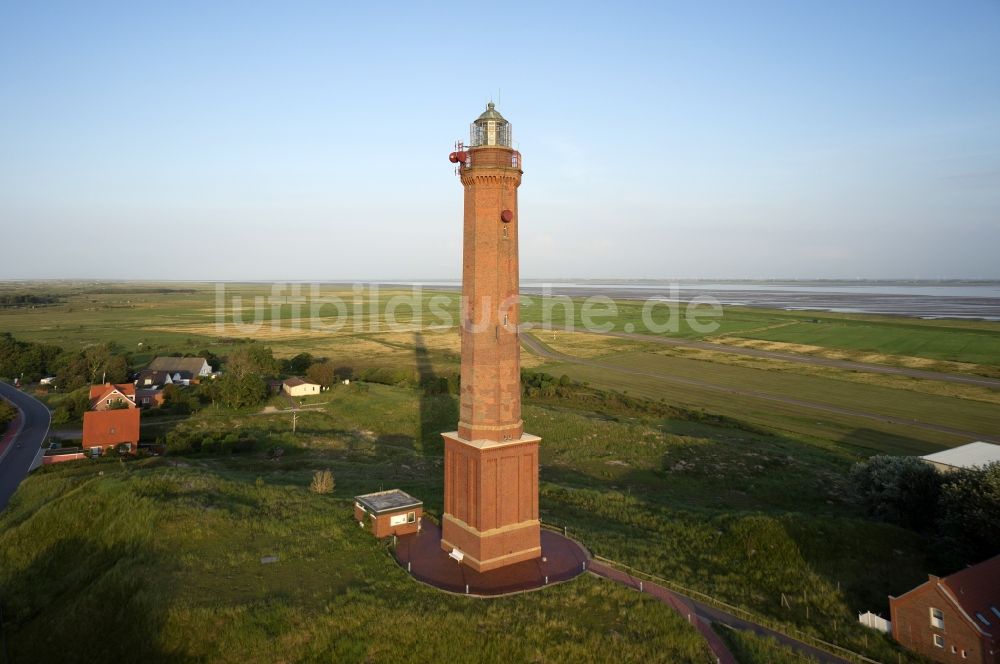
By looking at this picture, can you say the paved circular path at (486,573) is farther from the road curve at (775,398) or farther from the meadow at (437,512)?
the road curve at (775,398)

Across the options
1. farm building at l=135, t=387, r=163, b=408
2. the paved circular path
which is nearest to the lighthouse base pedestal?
the paved circular path

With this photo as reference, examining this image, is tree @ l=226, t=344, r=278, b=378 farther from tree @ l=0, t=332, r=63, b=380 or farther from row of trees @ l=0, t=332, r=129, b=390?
tree @ l=0, t=332, r=63, b=380

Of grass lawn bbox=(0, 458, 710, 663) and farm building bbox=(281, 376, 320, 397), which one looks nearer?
grass lawn bbox=(0, 458, 710, 663)

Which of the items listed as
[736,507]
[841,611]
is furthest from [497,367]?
[736,507]

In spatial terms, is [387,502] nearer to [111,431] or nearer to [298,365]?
[111,431]

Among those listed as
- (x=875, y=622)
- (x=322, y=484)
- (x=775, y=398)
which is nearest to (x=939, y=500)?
(x=875, y=622)

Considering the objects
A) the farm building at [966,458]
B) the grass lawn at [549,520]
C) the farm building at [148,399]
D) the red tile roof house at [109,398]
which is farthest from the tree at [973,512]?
the farm building at [148,399]

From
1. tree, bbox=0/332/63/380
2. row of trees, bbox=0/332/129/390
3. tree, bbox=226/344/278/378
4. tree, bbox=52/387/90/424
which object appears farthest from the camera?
tree, bbox=0/332/63/380
